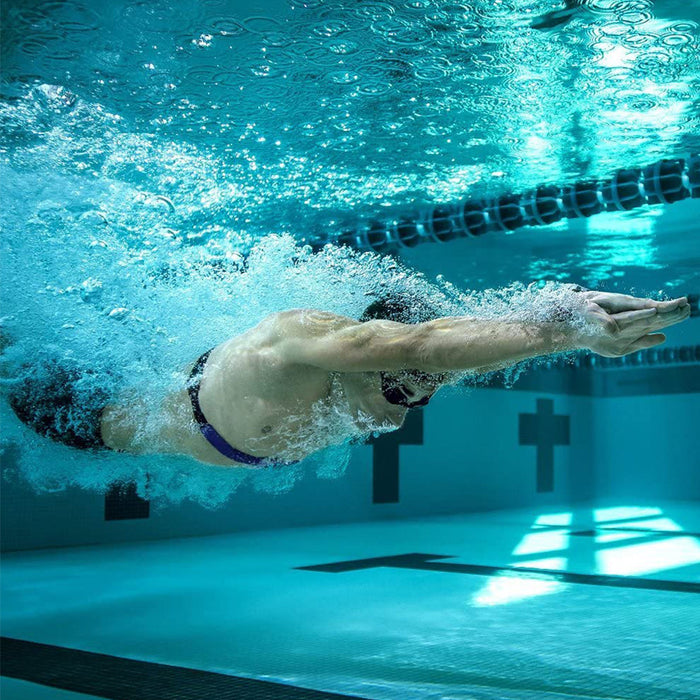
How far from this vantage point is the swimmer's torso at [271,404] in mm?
2906

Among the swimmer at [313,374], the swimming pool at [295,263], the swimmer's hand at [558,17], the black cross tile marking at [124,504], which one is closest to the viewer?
the swimmer at [313,374]

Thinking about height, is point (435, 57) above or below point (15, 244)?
above

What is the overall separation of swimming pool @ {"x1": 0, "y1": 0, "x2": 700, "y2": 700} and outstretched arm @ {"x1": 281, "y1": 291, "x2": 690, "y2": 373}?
17 centimetres

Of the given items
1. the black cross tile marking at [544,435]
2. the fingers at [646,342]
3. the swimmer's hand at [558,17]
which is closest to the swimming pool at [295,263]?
the swimmer's hand at [558,17]

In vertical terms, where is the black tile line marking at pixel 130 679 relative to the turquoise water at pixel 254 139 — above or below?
below

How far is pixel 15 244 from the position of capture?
5148 mm

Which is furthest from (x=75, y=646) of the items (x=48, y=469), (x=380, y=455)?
(x=380, y=455)

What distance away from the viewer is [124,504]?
9.63m

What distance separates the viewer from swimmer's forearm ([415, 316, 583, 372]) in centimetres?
209

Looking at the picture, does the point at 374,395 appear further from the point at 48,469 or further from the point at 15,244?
the point at 15,244

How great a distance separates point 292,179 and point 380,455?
648cm

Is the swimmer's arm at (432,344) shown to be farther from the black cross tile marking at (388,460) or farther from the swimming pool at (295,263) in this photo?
the black cross tile marking at (388,460)

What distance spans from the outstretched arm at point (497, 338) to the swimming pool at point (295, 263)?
6.9 inches

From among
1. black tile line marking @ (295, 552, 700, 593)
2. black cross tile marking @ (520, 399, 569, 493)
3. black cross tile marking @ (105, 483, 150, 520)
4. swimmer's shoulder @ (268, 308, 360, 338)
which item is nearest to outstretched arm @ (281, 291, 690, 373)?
swimmer's shoulder @ (268, 308, 360, 338)
